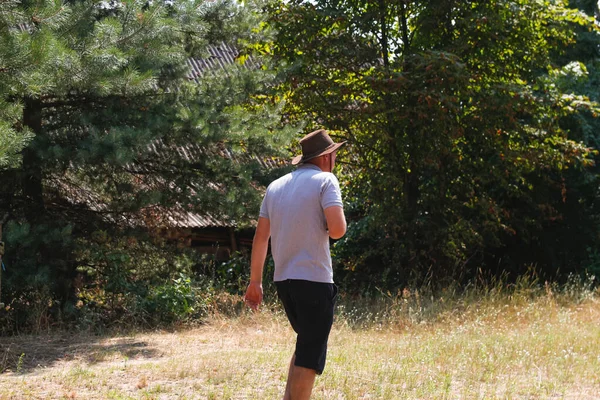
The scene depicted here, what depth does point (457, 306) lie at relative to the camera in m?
11.4

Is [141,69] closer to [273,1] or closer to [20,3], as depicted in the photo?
[20,3]

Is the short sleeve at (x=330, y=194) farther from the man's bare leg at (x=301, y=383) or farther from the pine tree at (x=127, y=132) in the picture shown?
the pine tree at (x=127, y=132)

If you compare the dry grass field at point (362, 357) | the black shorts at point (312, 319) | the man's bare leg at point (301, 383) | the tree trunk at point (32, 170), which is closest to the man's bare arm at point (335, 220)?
the black shorts at point (312, 319)

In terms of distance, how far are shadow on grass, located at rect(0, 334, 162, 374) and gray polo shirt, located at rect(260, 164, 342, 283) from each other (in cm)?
378

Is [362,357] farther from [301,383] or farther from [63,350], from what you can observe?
[63,350]

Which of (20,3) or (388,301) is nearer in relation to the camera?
(20,3)

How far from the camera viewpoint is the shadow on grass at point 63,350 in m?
7.99

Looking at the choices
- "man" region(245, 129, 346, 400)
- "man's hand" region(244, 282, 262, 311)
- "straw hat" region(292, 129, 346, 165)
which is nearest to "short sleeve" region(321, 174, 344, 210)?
"man" region(245, 129, 346, 400)

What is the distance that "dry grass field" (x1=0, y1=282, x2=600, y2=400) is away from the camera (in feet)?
20.9

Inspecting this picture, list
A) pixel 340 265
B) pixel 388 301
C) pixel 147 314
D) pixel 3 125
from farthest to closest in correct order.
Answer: pixel 340 265, pixel 388 301, pixel 147 314, pixel 3 125

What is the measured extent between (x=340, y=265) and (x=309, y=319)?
34.2ft

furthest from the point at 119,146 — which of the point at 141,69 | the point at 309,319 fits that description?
the point at 309,319

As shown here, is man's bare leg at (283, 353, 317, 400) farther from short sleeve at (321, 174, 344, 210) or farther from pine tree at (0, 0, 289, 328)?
pine tree at (0, 0, 289, 328)

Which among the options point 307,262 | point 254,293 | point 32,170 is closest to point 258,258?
point 254,293
